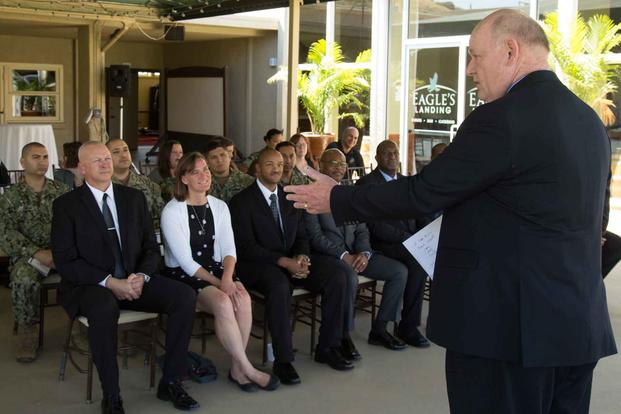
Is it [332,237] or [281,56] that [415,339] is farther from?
[281,56]

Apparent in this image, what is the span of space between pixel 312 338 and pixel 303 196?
2.64 meters

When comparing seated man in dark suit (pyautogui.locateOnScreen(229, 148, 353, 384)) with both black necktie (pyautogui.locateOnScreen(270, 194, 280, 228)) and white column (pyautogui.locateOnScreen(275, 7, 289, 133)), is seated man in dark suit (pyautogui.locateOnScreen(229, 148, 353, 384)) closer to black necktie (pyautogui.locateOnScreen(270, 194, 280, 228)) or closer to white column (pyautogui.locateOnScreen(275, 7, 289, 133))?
black necktie (pyautogui.locateOnScreen(270, 194, 280, 228))

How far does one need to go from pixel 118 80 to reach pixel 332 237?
10.5m

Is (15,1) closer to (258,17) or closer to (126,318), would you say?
(258,17)

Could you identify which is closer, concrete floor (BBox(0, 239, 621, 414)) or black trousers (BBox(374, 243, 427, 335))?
concrete floor (BBox(0, 239, 621, 414))

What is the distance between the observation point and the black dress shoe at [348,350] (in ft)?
15.0

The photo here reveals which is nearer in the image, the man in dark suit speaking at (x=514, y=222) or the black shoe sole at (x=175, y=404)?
the man in dark suit speaking at (x=514, y=222)

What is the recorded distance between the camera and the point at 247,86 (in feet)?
49.5

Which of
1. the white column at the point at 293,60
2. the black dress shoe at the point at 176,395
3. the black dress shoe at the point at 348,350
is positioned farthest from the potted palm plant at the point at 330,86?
the black dress shoe at the point at 176,395

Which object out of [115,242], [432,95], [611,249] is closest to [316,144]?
[432,95]

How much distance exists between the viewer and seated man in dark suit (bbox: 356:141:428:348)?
16.2ft

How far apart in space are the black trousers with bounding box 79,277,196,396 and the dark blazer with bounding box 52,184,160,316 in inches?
3.3

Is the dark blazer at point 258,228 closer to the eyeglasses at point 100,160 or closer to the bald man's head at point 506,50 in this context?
the eyeglasses at point 100,160

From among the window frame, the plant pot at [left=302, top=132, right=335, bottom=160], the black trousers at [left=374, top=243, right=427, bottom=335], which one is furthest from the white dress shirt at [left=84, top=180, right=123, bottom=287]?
the window frame
